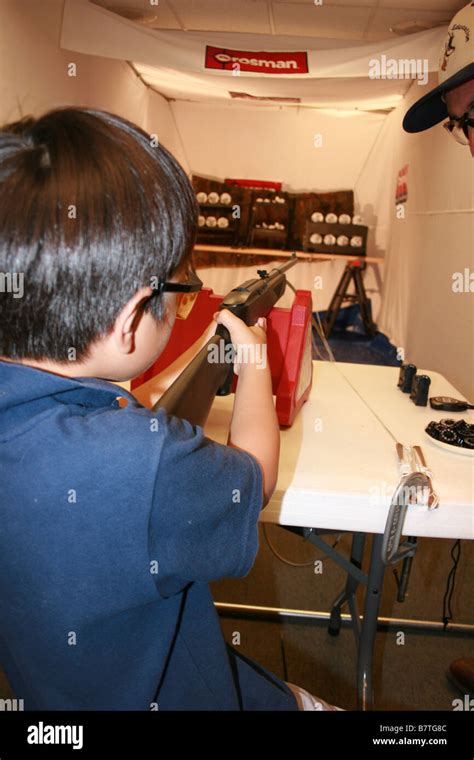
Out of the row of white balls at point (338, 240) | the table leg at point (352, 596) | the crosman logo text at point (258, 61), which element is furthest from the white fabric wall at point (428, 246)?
the table leg at point (352, 596)

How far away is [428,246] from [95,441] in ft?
12.6

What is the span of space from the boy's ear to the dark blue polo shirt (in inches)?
1.9

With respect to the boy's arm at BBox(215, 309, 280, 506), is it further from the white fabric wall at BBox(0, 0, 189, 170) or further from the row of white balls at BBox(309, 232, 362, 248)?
the row of white balls at BBox(309, 232, 362, 248)

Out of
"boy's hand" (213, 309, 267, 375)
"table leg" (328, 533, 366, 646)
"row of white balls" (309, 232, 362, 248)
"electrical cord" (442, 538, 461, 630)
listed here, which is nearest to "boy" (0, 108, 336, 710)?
"boy's hand" (213, 309, 267, 375)

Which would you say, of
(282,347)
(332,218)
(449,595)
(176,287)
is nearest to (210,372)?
(176,287)

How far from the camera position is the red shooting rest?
107 centimetres

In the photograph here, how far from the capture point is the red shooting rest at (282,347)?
107cm

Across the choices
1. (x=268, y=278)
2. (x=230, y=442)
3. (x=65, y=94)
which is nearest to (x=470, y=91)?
(x=268, y=278)

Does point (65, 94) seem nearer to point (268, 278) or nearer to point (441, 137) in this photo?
point (441, 137)

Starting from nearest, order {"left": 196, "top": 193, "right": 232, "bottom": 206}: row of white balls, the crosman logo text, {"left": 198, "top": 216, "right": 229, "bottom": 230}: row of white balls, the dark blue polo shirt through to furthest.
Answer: the dark blue polo shirt
the crosman logo text
{"left": 198, "top": 216, "right": 229, "bottom": 230}: row of white balls
{"left": 196, "top": 193, "right": 232, "bottom": 206}: row of white balls

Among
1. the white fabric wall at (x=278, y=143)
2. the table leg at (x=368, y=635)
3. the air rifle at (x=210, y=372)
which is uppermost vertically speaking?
the white fabric wall at (x=278, y=143)

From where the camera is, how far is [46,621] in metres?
0.48

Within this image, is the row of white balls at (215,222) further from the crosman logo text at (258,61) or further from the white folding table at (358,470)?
the white folding table at (358,470)

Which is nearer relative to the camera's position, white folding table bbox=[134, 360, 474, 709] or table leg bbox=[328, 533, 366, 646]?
white folding table bbox=[134, 360, 474, 709]
